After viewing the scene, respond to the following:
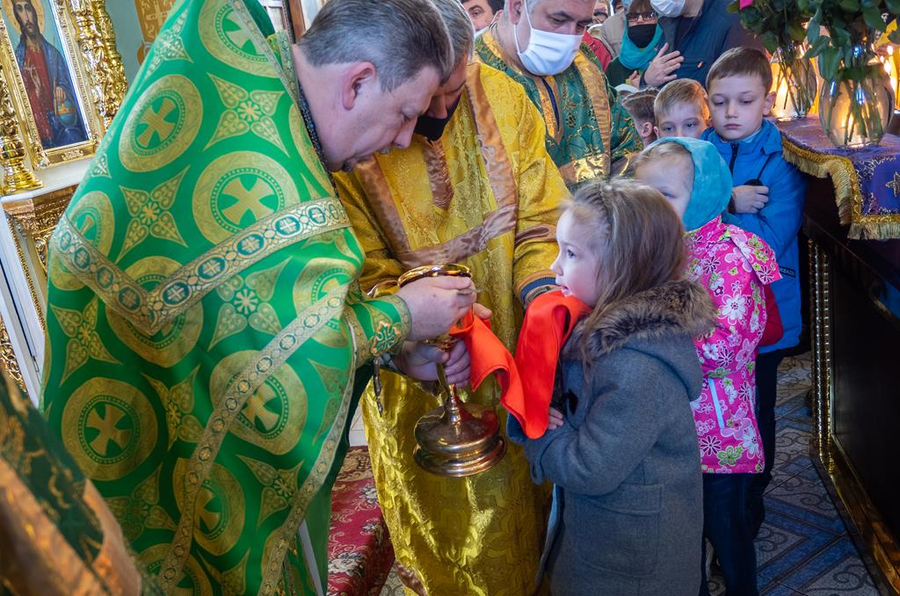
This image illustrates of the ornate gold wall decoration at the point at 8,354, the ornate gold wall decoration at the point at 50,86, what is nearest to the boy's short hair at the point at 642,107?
the ornate gold wall decoration at the point at 50,86

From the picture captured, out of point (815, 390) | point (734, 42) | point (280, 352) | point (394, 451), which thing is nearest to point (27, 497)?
point (280, 352)

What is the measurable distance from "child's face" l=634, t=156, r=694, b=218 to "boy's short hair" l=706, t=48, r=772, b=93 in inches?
42.0

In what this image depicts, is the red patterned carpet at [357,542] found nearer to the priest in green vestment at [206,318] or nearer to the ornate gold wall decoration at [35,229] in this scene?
the priest in green vestment at [206,318]

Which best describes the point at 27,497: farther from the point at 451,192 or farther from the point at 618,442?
the point at 451,192

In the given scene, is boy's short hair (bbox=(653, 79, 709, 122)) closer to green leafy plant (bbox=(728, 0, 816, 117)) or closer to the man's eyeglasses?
green leafy plant (bbox=(728, 0, 816, 117))

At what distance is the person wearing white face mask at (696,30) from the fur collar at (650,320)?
3.21 metres

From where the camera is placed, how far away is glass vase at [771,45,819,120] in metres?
3.33

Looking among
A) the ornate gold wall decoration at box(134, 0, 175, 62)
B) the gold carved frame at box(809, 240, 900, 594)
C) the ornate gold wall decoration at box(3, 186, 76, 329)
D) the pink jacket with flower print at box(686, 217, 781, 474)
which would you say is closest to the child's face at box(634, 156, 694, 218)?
the pink jacket with flower print at box(686, 217, 781, 474)

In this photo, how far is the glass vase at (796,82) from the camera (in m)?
3.33

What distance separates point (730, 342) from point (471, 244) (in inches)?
31.2

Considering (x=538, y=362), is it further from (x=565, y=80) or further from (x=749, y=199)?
(x=749, y=199)

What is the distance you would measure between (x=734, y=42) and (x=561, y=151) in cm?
307

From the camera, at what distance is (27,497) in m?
0.41

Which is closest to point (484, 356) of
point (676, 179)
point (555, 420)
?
point (555, 420)
